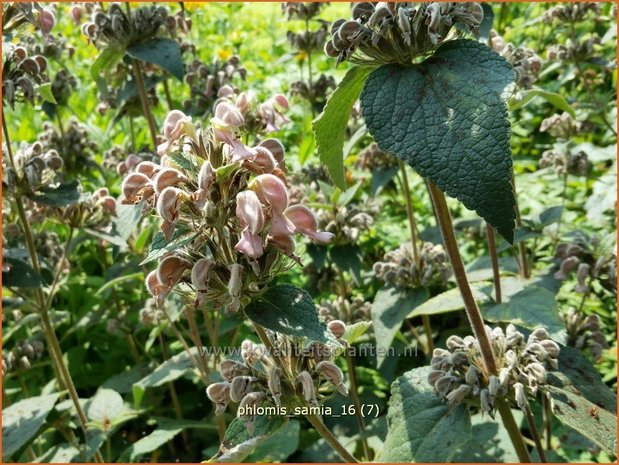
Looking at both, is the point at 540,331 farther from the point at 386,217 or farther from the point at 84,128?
the point at 84,128

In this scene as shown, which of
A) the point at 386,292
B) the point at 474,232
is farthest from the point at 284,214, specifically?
the point at 474,232

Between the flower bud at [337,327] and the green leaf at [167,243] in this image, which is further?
the flower bud at [337,327]

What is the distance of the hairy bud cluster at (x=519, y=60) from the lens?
2217mm

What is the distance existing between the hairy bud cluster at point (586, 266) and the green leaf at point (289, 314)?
1368mm

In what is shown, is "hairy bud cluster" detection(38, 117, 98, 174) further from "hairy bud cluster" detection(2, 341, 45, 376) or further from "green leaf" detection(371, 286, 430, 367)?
"green leaf" detection(371, 286, 430, 367)

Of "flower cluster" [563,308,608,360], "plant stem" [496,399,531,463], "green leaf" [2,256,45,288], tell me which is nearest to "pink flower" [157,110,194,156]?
"plant stem" [496,399,531,463]

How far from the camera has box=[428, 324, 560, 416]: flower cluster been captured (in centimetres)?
150

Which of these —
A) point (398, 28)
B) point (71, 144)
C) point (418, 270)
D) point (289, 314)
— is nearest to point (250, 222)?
point (289, 314)

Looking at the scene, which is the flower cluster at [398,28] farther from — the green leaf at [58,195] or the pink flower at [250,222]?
the green leaf at [58,195]

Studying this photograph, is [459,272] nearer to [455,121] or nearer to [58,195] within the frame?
[455,121]

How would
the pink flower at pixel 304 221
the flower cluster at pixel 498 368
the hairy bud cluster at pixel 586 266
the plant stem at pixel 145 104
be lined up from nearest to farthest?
the pink flower at pixel 304 221 → the flower cluster at pixel 498 368 → the hairy bud cluster at pixel 586 266 → the plant stem at pixel 145 104

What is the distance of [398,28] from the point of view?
133cm

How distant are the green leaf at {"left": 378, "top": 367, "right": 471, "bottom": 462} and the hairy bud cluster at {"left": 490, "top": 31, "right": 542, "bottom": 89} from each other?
3.66 feet

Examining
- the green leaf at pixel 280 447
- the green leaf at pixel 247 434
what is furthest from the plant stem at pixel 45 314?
the green leaf at pixel 247 434
